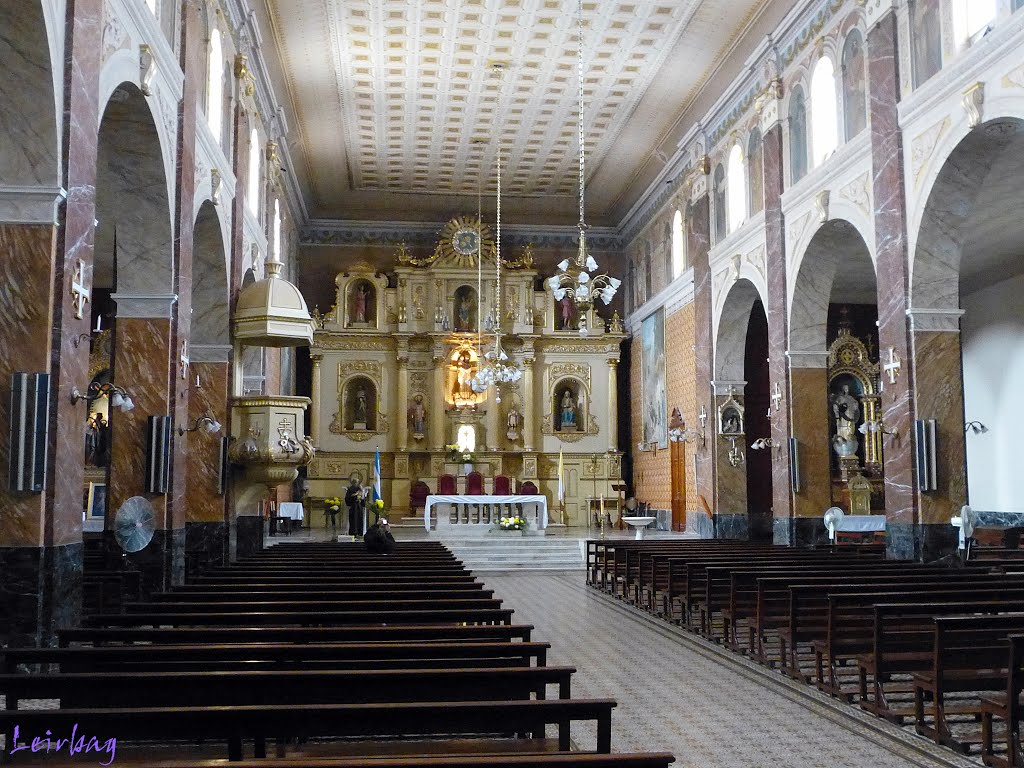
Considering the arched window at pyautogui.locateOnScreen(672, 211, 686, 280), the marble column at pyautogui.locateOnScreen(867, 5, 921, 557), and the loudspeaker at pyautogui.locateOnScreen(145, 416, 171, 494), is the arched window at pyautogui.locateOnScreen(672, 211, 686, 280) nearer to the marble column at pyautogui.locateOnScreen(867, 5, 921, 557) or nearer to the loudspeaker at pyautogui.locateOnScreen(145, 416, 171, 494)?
the marble column at pyautogui.locateOnScreen(867, 5, 921, 557)

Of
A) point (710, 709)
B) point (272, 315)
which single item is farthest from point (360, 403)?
point (710, 709)

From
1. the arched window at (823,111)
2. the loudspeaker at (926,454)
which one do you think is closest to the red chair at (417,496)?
the arched window at (823,111)

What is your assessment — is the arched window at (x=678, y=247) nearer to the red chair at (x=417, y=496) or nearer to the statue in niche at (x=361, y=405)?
the red chair at (x=417, y=496)

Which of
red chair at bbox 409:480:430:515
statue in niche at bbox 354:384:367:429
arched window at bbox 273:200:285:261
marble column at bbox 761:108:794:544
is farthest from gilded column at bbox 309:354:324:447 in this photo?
marble column at bbox 761:108:794:544

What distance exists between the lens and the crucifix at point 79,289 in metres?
8.74

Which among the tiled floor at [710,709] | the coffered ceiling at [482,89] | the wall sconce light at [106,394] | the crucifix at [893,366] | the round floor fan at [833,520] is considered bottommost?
the tiled floor at [710,709]

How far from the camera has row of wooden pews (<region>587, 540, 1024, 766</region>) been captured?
6.32 metres

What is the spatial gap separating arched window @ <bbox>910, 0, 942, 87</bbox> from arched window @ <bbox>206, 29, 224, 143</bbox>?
383 inches

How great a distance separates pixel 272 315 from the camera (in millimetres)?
15812

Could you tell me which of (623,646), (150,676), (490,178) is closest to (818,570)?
(623,646)

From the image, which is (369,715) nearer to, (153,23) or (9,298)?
(9,298)

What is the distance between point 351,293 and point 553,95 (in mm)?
9850

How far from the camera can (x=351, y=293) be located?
28641mm

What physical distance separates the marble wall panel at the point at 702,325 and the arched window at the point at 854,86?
6442 mm
